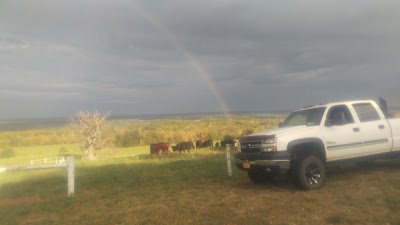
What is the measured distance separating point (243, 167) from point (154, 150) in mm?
37719

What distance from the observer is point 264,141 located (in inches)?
350

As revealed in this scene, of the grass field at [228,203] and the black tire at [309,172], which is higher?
the black tire at [309,172]

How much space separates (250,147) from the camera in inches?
372

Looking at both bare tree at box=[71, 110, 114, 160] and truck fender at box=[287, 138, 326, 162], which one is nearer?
truck fender at box=[287, 138, 326, 162]

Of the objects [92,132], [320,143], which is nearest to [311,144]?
[320,143]

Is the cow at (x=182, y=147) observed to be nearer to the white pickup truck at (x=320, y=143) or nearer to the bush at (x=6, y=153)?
the white pickup truck at (x=320, y=143)

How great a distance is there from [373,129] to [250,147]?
3.75 meters

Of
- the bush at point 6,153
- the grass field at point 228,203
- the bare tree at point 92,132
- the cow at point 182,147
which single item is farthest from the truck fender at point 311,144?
the bush at point 6,153

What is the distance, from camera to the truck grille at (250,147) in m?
9.09

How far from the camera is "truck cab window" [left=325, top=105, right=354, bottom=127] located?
941 cm

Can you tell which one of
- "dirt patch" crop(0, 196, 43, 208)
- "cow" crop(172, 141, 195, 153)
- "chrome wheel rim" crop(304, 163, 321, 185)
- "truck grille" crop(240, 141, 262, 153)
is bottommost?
"dirt patch" crop(0, 196, 43, 208)

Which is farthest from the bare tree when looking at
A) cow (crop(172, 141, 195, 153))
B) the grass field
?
the grass field

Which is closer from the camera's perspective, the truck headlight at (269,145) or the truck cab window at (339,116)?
the truck headlight at (269,145)

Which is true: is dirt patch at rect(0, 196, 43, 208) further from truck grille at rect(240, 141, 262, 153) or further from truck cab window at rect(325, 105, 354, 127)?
truck cab window at rect(325, 105, 354, 127)
